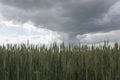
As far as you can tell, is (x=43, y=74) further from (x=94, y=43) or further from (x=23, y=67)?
(x=94, y=43)

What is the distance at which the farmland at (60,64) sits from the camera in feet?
A: 14.8

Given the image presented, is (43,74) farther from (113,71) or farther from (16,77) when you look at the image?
(113,71)

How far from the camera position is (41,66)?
4.61 metres

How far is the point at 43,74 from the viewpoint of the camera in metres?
4.53

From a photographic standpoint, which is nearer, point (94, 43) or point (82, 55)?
point (82, 55)

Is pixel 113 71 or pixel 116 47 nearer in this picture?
pixel 113 71

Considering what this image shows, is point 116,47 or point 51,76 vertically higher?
point 116,47

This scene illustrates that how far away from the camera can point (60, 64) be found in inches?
183

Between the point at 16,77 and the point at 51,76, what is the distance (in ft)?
1.94

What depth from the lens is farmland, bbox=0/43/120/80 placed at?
4.52m

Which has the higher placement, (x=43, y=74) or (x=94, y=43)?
(x=94, y=43)

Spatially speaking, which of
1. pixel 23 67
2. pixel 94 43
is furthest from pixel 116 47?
pixel 23 67

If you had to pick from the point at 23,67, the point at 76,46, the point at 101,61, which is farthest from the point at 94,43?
the point at 23,67

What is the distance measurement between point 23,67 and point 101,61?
4.23 ft
